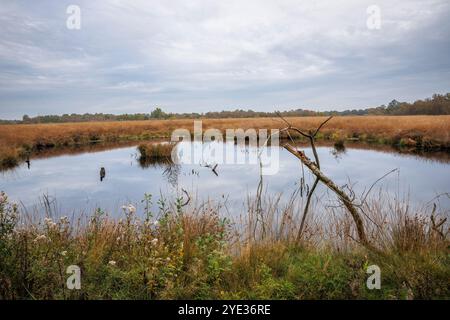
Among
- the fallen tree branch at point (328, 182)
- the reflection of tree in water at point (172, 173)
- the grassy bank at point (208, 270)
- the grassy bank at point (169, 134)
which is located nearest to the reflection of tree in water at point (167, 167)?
the reflection of tree in water at point (172, 173)

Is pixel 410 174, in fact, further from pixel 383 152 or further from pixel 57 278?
pixel 57 278

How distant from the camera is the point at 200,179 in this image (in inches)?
567

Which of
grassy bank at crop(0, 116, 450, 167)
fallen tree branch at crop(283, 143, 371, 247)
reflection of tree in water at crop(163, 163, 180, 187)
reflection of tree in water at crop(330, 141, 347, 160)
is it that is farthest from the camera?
grassy bank at crop(0, 116, 450, 167)

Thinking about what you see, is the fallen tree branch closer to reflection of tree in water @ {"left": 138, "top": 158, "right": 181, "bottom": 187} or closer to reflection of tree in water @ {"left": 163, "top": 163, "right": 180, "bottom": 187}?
reflection of tree in water @ {"left": 138, "top": 158, "right": 181, "bottom": 187}

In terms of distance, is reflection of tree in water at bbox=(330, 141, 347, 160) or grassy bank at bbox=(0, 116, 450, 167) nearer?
reflection of tree in water at bbox=(330, 141, 347, 160)

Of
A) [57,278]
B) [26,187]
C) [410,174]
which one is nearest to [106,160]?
[26,187]

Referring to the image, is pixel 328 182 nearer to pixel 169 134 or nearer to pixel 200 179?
pixel 200 179

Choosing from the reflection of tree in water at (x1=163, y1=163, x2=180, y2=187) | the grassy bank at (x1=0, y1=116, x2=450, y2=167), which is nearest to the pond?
the reflection of tree in water at (x1=163, y1=163, x2=180, y2=187)

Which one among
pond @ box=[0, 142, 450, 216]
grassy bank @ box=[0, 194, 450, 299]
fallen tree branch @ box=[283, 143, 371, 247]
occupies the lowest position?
pond @ box=[0, 142, 450, 216]

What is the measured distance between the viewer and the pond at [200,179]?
11195 millimetres

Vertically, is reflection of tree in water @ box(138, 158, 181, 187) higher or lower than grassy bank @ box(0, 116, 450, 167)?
lower

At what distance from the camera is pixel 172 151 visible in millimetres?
21953

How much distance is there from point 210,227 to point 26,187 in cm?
1222

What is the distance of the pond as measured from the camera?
1120 centimetres
